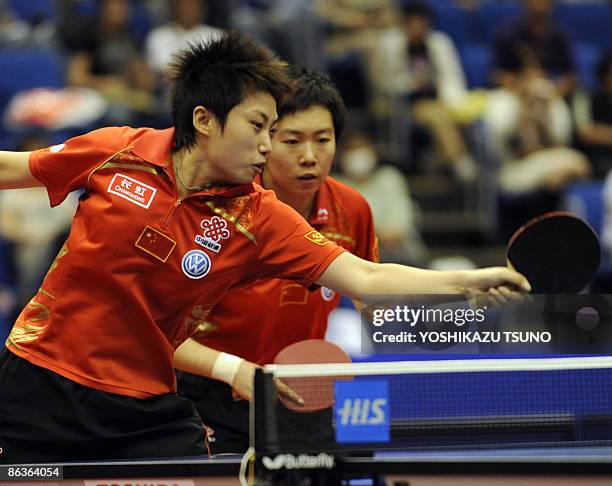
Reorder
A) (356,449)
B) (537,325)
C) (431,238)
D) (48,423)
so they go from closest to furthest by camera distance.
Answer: (356,449), (537,325), (48,423), (431,238)

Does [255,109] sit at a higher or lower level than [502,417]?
higher

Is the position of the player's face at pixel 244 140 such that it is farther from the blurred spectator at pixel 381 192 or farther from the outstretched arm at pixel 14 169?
the blurred spectator at pixel 381 192

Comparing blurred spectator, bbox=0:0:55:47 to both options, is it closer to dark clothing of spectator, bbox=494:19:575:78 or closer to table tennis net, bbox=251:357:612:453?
dark clothing of spectator, bbox=494:19:575:78

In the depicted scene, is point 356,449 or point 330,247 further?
point 330,247

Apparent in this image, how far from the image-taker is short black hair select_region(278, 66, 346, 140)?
14.1 ft

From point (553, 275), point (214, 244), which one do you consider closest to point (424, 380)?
point (553, 275)

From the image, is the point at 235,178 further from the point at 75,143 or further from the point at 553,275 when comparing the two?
the point at 553,275

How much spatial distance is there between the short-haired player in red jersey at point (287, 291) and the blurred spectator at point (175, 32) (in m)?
5.59

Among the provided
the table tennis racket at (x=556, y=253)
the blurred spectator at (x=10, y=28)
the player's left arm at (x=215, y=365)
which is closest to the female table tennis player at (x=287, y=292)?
the player's left arm at (x=215, y=365)

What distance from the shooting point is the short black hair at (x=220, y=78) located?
357 centimetres

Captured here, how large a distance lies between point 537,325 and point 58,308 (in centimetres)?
142

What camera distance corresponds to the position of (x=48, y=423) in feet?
11.5

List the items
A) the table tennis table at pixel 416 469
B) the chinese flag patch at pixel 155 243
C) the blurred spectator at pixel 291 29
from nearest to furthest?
the table tennis table at pixel 416 469
the chinese flag patch at pixel 155 243
the blurred spectator at pixel 291 29

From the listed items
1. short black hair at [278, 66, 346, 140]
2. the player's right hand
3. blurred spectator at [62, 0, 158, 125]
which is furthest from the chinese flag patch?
blurred spectator at [62, 0, 158, 125]
